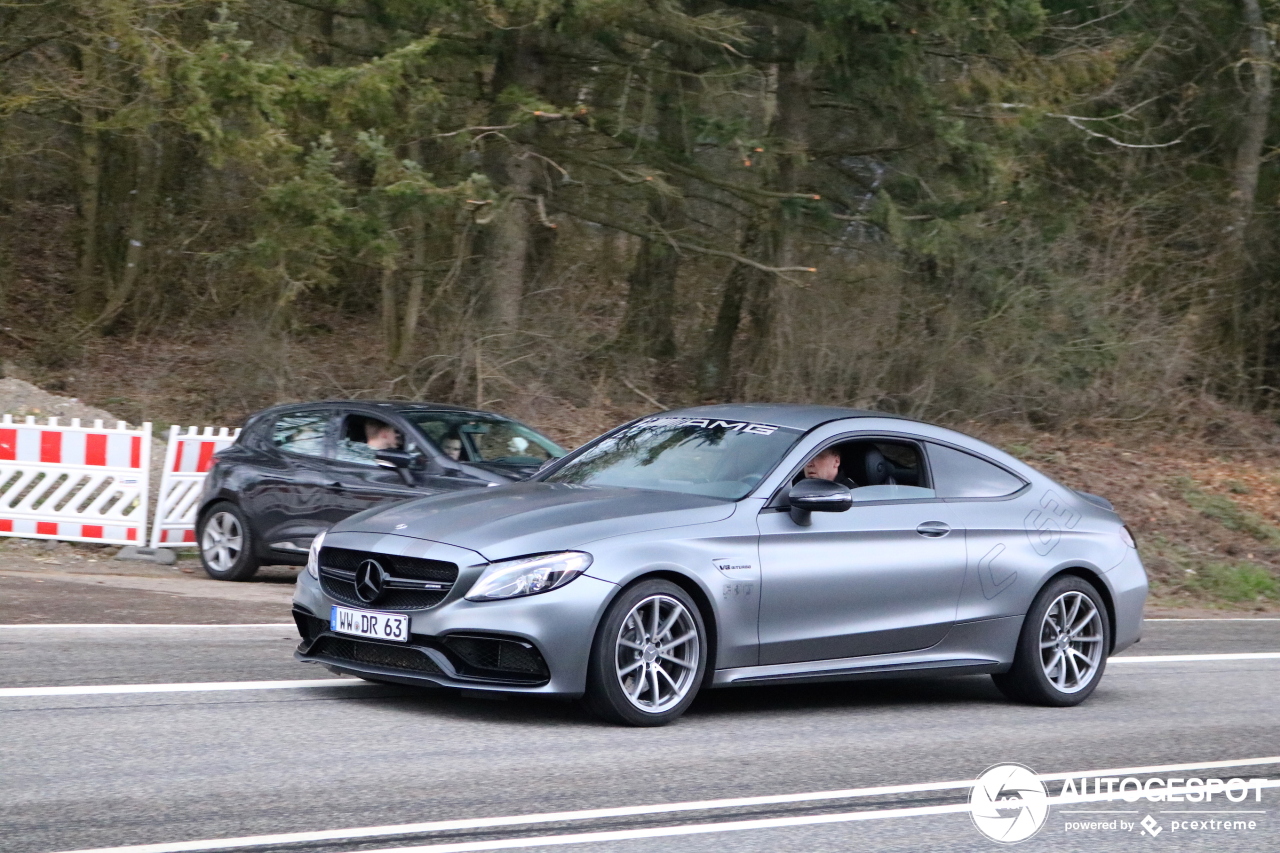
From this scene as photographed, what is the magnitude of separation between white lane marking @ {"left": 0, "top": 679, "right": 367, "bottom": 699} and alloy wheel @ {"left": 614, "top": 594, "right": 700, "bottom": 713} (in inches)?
68.2

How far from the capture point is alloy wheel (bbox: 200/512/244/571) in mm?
13750

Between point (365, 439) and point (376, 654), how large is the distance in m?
6.30

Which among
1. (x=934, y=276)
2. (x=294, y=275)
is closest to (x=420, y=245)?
(x=294, y=275)

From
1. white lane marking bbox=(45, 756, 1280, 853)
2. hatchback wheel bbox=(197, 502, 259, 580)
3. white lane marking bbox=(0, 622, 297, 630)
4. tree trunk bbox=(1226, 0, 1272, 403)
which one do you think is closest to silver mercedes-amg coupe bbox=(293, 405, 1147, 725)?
white lane marking bbox=(45, 756, 1280, 853)

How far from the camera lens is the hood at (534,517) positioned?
707 cm

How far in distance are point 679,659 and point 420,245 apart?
1571cm

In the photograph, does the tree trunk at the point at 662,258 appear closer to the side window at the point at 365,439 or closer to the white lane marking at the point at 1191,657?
the side window at the point at 365,439

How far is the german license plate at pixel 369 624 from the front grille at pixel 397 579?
0.18 ft

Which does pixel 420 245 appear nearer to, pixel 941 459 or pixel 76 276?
pixel 76 276

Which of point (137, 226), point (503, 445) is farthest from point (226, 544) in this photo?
point (137, 226)

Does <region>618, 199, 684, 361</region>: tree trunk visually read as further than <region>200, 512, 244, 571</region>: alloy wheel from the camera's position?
Yes

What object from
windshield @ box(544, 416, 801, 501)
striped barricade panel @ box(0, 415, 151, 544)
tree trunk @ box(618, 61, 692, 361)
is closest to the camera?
windshield @ box(544, 416, 801, 501)

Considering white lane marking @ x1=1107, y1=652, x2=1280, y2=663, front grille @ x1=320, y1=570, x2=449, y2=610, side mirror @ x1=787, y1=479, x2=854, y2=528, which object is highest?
side mirror @ x1=787, y1=479, x2=854, y2=528

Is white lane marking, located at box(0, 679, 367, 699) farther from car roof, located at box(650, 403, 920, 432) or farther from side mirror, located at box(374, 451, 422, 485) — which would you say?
side mirror, located at box(374, 451, 422, 485)
